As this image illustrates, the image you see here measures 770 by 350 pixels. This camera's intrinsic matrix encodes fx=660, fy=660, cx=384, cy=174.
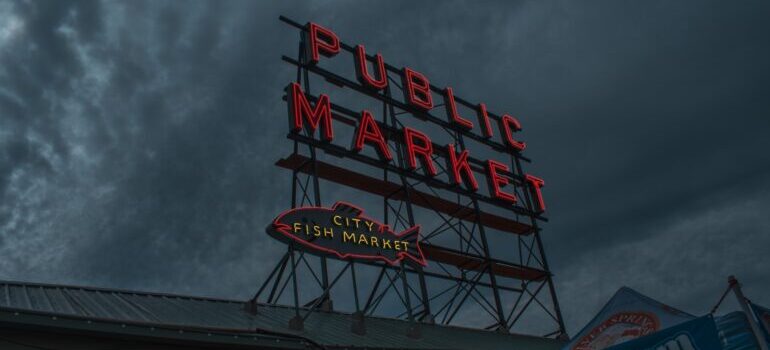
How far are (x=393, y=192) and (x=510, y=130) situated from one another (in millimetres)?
9701

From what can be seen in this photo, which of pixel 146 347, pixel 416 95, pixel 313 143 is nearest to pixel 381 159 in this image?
pixel 313 143

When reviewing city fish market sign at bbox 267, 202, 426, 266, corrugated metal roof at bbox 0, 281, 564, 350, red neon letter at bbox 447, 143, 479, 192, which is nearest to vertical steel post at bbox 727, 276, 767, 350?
corrugated metal roof at bbox 0, 281, 564, 350

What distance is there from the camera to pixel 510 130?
104 feet

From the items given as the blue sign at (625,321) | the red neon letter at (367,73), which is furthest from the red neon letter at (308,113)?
the blue sign at (625,321)

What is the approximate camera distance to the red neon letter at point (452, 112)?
94.8 feet

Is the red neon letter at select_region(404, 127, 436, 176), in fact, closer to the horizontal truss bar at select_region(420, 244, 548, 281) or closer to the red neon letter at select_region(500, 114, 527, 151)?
the horizontal truss bar at select_region(420, 244, 548, 281)

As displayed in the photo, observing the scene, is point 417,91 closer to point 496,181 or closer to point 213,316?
point 496,181

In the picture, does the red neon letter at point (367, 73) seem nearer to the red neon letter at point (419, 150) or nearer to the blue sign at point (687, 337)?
the red neon letter at point (419, 150)

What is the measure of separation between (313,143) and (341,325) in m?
6.90

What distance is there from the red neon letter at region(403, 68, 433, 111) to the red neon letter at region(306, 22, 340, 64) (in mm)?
3748

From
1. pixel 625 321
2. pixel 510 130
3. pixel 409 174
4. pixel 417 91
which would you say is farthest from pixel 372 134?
pixel 625 321

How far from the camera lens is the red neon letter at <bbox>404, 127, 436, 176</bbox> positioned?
81.2ft

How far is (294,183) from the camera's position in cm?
2080

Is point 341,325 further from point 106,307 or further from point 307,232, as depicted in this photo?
point 106,307
